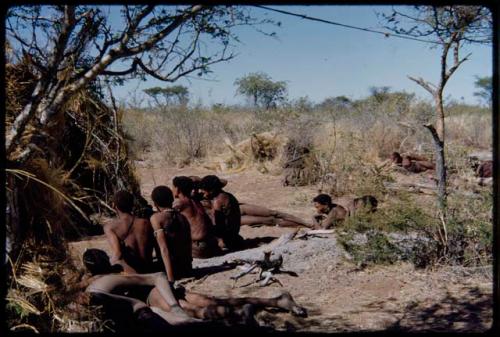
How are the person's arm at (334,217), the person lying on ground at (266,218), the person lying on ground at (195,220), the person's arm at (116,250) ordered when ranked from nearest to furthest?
the person's arm at (116,250), the person lying on ground at (195,220), the person's arm at (334,217), the person lying on ground at (266,218)

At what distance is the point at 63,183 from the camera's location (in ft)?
15.2

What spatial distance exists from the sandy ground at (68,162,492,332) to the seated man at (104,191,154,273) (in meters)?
0.40

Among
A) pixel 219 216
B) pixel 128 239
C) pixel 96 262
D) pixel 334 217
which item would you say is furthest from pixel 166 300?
pixel 334 217

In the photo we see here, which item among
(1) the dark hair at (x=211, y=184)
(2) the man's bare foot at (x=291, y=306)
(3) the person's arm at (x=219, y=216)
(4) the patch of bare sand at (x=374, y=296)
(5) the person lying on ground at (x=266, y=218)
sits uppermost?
(1) the dark hair at (x=211, y=184)

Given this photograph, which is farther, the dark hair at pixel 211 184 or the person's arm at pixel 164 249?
the dark hair at pixel 211 184

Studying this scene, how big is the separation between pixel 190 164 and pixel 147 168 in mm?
1415

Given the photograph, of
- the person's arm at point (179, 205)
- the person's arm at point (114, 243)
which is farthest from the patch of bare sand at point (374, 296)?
the person's arm at point (179, 205)

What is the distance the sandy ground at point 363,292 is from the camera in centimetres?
540

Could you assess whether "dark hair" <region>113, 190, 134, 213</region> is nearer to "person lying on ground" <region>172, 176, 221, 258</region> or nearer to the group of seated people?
the group of seated people

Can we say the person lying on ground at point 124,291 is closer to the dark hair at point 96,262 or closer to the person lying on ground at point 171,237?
the dark hair at point 96,262

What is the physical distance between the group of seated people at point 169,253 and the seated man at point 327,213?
10.9 inches

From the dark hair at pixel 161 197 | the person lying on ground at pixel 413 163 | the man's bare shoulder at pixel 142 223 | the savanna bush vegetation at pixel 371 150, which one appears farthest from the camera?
the person lying on ground at pixel 413 163

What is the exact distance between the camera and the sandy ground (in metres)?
5.40

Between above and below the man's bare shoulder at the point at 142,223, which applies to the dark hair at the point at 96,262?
below
